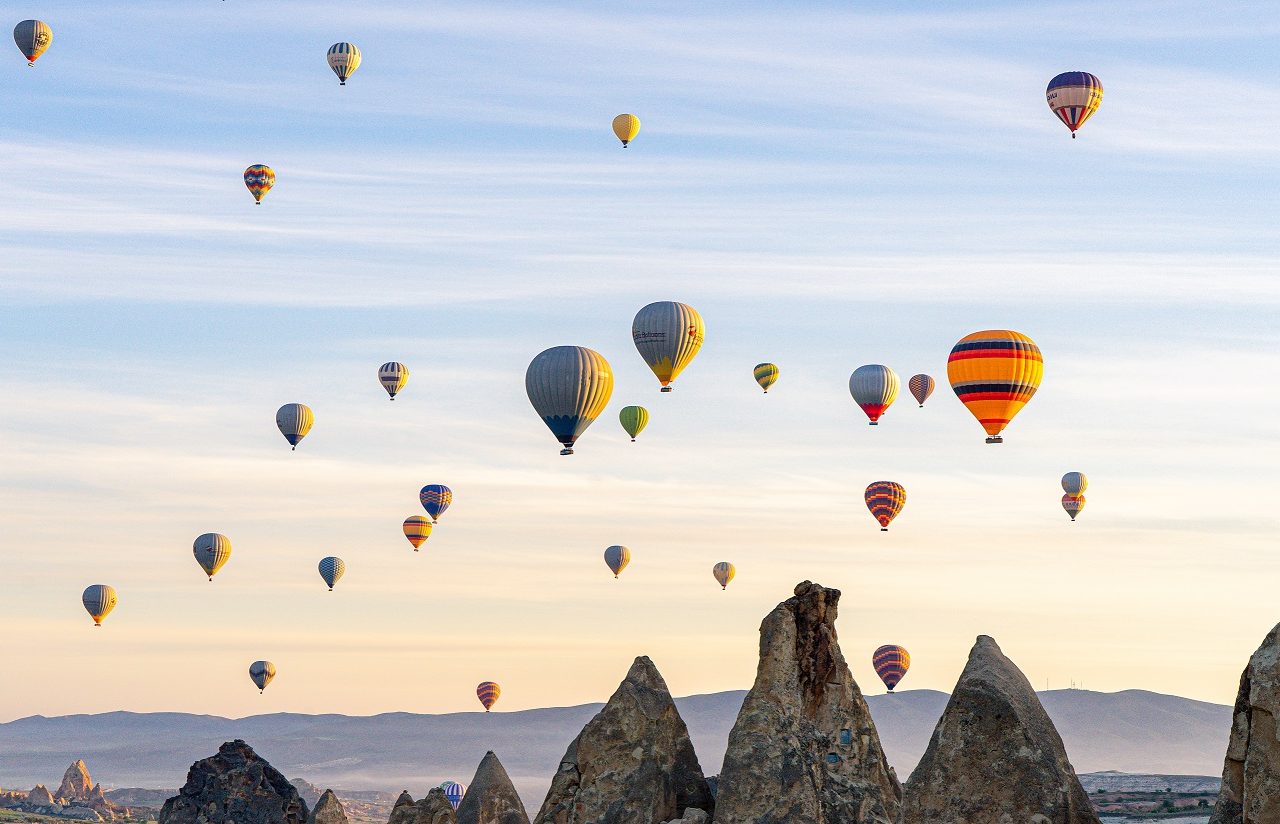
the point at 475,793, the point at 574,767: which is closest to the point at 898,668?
the point at 475,793

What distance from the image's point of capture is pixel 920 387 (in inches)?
4978

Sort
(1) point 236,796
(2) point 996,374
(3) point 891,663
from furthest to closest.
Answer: (3) point 891,663 < (2) point 996,374 < (1) point 236,796

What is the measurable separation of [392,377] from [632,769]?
98.5 m

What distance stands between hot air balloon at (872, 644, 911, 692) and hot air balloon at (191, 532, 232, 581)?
54.2 meters

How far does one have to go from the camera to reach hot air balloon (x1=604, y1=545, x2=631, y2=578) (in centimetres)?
14200

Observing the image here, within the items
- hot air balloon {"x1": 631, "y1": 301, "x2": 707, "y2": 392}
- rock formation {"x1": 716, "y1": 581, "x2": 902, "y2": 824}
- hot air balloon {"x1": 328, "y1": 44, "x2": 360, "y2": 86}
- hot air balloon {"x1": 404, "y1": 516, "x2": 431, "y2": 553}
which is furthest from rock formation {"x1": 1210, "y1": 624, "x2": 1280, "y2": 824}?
hot air balloon {"x1": 404, "y1": 516, "x2": 431, "y2": 553}

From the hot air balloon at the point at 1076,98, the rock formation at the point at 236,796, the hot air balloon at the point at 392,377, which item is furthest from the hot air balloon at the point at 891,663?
the rock formation at the point at 236,796

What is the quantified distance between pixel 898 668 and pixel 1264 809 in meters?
136

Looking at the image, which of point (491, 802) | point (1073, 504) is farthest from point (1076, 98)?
point (491, 802)

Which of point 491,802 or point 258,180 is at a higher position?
point 258,180

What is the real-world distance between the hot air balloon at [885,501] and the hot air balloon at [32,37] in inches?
2437

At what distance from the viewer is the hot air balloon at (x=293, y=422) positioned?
426ft

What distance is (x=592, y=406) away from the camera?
3627 inches

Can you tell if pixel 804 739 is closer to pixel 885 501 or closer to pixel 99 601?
pixel 885 501
